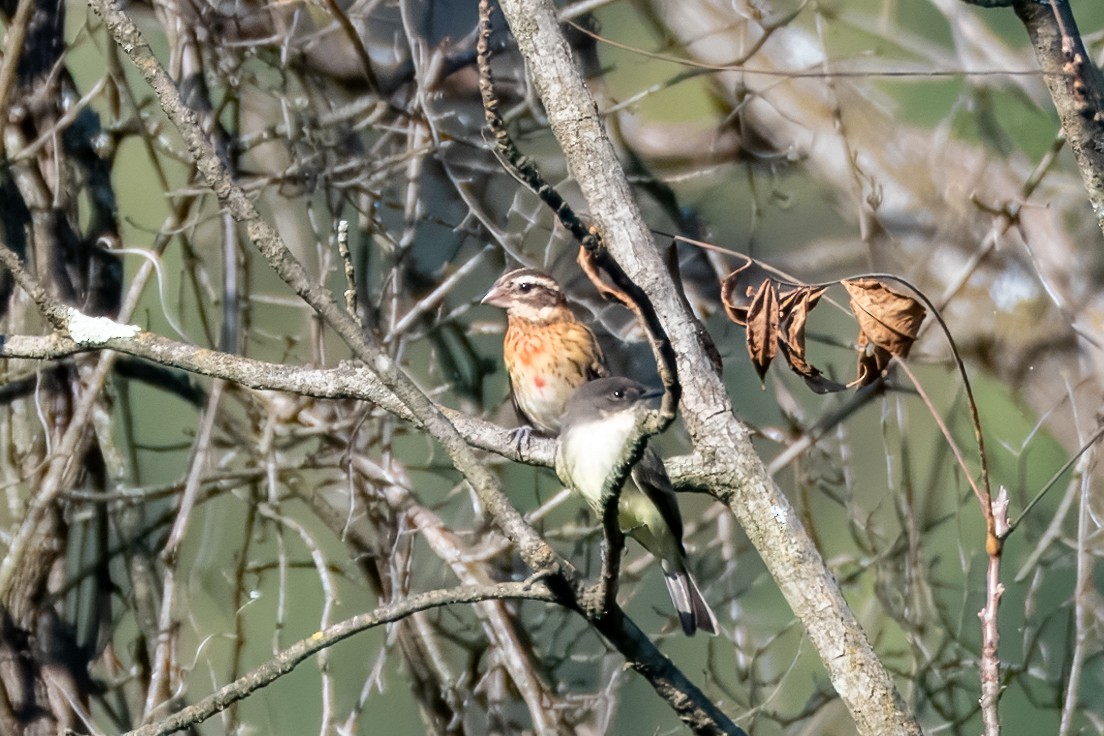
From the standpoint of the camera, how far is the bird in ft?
7.24

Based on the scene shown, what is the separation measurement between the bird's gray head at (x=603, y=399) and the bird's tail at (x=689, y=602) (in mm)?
693

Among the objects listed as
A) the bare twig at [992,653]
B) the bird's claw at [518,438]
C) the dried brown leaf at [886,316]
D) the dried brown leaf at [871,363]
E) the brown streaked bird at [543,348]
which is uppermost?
the brown streaked bird at [543,348]

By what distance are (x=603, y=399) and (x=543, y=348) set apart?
36.5 inches

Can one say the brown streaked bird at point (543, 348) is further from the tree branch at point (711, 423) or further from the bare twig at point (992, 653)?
the bare twig at point (992, 653)

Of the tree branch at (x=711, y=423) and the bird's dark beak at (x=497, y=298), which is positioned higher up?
the bird's dark beak at (x=497, y=298)

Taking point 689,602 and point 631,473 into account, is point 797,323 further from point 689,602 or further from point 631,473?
point 689,602

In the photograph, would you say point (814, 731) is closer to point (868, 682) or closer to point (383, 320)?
point (868, 682)

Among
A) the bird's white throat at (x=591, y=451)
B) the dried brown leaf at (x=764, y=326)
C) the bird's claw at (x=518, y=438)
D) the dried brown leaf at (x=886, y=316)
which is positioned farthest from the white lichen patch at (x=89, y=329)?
the dried brown leaf at (x=886, y=316)

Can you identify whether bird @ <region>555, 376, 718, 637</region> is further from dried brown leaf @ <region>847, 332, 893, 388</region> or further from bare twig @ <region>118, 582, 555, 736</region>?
dried brown leaf @ <region>847, 332, 893, 388</region>

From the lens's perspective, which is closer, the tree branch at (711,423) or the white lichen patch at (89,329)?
the tree branch at (711,423)

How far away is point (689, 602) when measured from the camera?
2.90 metres

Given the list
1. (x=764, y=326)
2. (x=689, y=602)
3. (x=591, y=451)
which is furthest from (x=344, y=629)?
(x=689, y=602)

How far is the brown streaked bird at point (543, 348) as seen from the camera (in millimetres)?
3287

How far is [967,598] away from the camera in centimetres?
351
